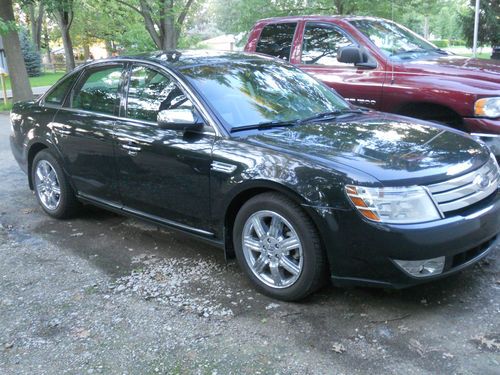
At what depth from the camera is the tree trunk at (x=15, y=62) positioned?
14.9 m

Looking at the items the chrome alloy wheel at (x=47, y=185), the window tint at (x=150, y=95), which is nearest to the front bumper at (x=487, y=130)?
the window tint at (x=150, y=95)

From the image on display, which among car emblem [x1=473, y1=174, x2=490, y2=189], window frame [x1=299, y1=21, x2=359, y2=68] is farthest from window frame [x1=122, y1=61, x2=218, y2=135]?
window frame [x1=299, y1=21, x2=359, y2=68]

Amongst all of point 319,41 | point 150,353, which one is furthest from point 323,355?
point 319,41

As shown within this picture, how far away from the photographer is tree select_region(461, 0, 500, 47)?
23219 mm

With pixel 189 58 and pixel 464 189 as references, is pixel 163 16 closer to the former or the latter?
pixel 189 58

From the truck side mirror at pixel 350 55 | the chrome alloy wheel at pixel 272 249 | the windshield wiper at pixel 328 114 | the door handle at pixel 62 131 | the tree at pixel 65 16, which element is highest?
the tree at pixel 65 16

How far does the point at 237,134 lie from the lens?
3.97 meters

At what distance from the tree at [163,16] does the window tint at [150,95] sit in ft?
37.2

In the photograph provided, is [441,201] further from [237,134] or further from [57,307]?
[57,307]

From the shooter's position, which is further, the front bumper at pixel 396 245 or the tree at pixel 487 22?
the tree at pixel 487 22

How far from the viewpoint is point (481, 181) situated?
3.58 metres

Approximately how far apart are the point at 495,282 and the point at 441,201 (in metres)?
1.02

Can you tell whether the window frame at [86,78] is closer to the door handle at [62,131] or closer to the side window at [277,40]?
the door handle at [62,131]

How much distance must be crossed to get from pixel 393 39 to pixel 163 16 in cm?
1030
